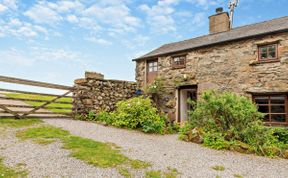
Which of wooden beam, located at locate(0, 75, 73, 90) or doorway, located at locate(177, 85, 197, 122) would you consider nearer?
wooden beam, located at locate(0, 75, 73, 90)

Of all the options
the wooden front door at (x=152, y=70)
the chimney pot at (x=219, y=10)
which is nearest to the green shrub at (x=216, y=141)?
the wooden front door at (x=152, y=70)

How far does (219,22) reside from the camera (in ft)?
45.3

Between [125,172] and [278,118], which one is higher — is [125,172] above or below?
below

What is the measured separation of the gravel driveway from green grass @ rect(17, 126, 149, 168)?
0.22 meters

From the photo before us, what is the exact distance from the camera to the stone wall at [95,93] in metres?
10.7

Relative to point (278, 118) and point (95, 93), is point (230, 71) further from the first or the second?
point (95, 93)

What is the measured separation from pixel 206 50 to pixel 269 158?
23.3 ft

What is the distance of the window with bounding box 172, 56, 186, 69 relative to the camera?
12516mm

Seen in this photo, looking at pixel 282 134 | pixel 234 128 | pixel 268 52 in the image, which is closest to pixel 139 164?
pixel 234 128

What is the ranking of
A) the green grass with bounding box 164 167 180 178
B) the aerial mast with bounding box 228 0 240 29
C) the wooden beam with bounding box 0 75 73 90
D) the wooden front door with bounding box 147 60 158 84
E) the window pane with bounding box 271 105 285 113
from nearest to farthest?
1. the green grass with bounding box 164 167 180 178
2. the wooden beam with bounding box 0 75 73 90
3. the window pane with bounding box 271 105 285 113
4. the wooden front door with bounding box 147 60 158 84
5. the aerial mast with bounding box 228 0 240 29

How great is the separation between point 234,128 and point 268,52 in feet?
16.7

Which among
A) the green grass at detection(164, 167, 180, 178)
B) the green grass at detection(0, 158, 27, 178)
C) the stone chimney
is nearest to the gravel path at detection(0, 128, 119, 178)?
Answer: the green grass at detection(0, 158, 27, 178)

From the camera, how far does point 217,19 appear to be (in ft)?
45.6

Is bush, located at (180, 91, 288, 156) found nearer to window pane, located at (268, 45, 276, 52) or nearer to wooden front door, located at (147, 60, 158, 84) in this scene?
window pane, located at (268, 45, 276, 52)
